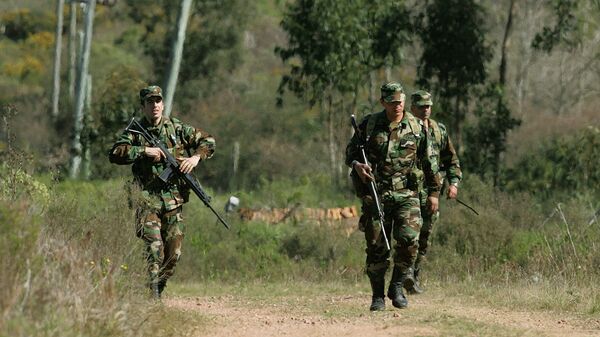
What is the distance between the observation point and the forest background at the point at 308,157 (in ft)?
29.4

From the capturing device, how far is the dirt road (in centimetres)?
968

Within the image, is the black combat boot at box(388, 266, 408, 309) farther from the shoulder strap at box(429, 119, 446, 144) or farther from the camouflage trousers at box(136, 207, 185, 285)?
the camouflage trousers at box(136, 207, 185, 285)

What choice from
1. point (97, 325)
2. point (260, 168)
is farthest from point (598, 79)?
point (97, 325)

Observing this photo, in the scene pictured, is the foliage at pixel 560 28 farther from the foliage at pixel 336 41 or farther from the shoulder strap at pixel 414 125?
the shoulder strap at pixel 414 125

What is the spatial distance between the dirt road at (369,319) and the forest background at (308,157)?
746 millimetres

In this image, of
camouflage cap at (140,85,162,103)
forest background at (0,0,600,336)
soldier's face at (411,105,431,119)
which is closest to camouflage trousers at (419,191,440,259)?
soldier's face at (411,105,431,119)

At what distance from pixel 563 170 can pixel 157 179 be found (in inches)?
570

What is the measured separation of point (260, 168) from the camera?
39625 millimetres

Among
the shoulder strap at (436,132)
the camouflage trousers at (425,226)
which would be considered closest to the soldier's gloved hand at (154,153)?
the shoulder strap at (436,132)

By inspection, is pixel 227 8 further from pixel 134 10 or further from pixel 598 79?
pixel 598 79

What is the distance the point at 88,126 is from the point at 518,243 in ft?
39.1

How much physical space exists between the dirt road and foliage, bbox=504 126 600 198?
1164 cm

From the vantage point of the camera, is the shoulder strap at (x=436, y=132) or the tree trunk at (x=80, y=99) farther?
the tree trunk at (x=80, y=99)

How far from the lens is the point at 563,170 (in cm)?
2423
